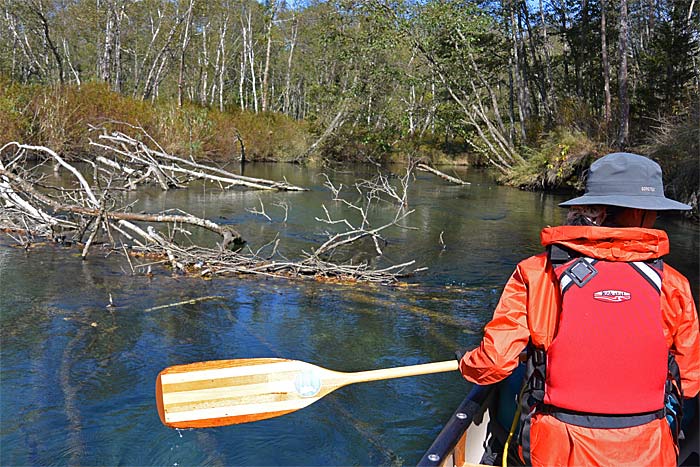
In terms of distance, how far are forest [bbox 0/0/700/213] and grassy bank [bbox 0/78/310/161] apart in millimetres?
50

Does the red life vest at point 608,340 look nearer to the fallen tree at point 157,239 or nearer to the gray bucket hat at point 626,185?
the gray bucket hat at point 626,185

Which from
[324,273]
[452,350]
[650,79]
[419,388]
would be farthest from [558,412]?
[650,79]

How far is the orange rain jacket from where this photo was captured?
2.28 meters

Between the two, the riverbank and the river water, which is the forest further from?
the river water

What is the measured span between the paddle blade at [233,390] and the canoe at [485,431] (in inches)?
28.2

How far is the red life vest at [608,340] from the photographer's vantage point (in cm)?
228

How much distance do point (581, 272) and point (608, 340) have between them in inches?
9.7

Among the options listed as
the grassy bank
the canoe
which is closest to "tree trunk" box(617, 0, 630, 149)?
the grassy bank

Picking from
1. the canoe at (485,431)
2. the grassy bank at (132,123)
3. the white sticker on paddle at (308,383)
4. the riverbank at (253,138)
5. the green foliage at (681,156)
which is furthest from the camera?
the grassy bank at (132,123)

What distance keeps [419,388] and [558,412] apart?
10.1 ft

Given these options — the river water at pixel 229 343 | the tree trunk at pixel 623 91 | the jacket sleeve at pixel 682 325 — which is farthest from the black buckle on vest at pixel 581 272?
the tree trunk at pixel 623 91

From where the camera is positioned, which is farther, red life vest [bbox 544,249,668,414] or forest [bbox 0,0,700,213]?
forest [bbox 0,0,700,213]

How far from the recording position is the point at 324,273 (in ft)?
27.3

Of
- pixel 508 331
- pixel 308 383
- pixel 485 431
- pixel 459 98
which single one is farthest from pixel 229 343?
pixel 459 98
